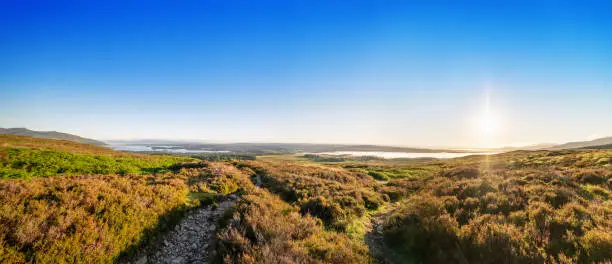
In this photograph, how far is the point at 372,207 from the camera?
45.4 ft

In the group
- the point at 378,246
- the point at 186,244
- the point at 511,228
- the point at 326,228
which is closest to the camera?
the point at 511,228

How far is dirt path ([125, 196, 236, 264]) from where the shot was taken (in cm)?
699

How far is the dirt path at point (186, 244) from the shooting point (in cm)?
699

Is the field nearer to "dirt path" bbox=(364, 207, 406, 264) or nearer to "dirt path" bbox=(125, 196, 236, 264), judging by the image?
"dirt path" bbox=(364, 207, 406, 264)

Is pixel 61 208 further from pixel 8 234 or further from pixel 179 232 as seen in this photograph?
pixel 179 232

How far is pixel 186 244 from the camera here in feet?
26.3

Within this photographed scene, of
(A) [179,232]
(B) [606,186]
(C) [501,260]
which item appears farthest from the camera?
(B) [606,186]

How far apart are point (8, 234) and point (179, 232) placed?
4.36 metres

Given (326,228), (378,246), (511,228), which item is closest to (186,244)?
(326,228)

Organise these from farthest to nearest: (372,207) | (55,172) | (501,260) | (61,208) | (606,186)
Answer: (55,172), (372,207), (606,186), (61,208), (501,260)

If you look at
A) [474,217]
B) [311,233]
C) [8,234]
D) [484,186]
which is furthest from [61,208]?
[484,186]

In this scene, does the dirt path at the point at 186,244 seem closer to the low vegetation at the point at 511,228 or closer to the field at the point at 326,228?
the field at the point at 326,228

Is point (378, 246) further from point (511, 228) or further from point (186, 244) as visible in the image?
point (186, 244)

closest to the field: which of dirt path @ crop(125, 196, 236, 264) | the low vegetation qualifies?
the low vegetation
